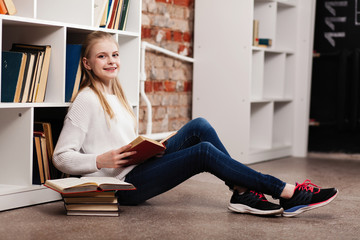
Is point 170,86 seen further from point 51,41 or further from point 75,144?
point 75,144

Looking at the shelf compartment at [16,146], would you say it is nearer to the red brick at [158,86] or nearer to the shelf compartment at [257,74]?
the red brick at [158,86]

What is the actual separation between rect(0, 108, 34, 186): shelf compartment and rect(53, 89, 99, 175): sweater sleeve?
6.3 inches

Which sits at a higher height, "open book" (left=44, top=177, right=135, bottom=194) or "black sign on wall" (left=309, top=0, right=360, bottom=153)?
"black sign on wall" (left=309, top=0, right=360, bottom=153)

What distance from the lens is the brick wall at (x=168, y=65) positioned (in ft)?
12.9

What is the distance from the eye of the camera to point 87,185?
2336 mm

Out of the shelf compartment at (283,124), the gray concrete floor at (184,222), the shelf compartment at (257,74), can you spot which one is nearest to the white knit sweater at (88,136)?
the gray concrete floor at (184,222)

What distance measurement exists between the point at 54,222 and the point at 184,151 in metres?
0.61

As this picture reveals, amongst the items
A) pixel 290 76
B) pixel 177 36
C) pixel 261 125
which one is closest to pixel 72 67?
pixel 177 36

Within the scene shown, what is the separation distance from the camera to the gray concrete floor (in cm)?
219

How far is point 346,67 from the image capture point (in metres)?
4.64

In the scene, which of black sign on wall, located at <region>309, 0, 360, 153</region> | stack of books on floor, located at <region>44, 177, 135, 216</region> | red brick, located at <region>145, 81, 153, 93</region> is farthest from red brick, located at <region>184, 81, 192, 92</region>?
stack of books on floor, located at <region>44, 177, 135, 216</region>

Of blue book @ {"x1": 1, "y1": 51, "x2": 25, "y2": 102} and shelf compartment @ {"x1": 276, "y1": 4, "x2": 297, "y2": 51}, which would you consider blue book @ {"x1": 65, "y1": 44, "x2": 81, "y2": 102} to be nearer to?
blue book @ {"x1": 1, "y1": 51, "x2": 25, "y2": 102}

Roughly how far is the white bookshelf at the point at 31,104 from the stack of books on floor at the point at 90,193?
23cm

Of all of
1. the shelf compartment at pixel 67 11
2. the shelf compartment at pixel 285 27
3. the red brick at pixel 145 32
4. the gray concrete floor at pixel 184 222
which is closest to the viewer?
the gray concrete floor at pixel 184 222
